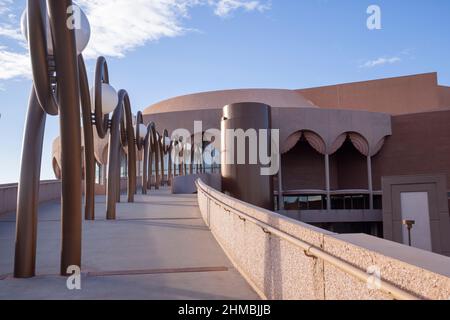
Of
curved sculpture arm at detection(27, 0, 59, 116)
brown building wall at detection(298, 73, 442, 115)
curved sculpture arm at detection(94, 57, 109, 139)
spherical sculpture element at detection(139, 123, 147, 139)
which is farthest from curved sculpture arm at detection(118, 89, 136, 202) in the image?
brown building wall at detection(298, 73, 442, 115)

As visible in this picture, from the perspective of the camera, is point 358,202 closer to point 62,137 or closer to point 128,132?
point 128,132

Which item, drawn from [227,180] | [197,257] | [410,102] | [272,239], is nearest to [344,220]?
[227,180]

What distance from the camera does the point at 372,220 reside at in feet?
132

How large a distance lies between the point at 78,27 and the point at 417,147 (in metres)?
40.1

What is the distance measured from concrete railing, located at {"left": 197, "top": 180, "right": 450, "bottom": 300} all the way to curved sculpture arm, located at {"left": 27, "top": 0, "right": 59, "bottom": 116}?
3.38 meters

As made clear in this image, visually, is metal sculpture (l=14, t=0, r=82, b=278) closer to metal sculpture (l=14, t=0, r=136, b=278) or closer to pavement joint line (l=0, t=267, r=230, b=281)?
metal sculpture (l=14, t=0, r=136, b=278)

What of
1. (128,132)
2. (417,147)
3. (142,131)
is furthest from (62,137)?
(417,147)

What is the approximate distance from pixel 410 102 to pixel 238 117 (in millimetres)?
38904

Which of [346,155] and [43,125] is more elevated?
[346,155]

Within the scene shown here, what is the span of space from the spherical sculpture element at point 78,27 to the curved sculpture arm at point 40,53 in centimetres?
11

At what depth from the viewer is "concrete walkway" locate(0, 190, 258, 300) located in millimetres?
5203

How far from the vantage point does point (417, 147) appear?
136 ft

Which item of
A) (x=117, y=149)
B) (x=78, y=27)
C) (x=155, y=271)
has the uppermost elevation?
(x=78, y=27)
